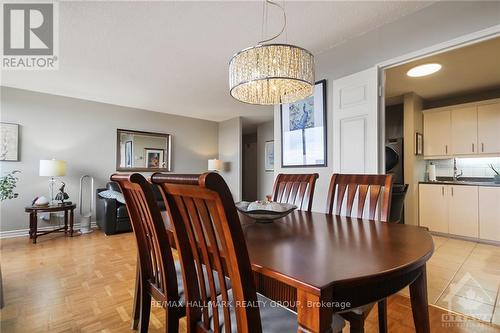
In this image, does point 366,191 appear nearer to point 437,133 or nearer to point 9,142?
point 437,133

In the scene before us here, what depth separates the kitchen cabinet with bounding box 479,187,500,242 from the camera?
324cm

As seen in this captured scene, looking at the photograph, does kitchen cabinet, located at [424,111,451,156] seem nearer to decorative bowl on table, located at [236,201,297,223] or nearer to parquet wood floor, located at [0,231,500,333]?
parquet wood floor, located at [0,231,500,333]

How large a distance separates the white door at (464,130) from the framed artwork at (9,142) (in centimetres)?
671

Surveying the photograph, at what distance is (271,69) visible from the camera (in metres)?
1.47

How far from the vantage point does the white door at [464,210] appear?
342 centimetres

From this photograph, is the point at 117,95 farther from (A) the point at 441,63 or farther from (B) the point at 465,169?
(B) the point at 465,169

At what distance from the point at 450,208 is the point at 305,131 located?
2.70 metres

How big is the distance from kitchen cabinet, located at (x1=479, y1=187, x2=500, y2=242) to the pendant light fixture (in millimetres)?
3386

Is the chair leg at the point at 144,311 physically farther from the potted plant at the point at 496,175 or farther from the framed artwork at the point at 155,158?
the potted plant at the point at 496,175

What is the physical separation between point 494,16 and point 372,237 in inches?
70.8

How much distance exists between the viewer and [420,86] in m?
3.59

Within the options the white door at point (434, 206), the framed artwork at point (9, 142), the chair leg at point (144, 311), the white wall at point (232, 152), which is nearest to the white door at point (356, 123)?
the chair leg at point (144, 311)

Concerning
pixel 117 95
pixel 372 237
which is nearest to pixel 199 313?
pixel 372 237

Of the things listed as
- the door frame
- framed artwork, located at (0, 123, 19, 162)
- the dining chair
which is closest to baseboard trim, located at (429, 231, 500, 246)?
the door frame
